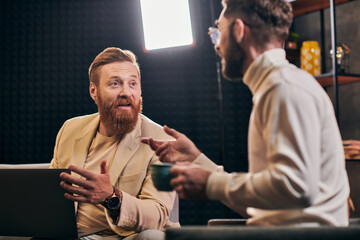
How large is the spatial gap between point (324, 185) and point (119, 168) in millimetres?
1352

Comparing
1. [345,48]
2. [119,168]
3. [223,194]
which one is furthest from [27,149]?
[223,194]

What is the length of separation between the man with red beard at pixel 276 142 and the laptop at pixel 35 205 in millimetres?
795

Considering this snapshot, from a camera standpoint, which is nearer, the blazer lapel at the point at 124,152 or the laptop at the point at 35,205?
the laptop at the point at 35,205

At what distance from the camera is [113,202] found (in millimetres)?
1930

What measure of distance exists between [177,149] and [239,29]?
1.72 feet

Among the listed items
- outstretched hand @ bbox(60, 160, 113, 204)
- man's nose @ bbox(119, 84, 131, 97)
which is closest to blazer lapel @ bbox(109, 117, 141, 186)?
man's nose @ bbox(119, 84, 131, 97)

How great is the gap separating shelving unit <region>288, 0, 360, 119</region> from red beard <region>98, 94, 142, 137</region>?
4.43 ft

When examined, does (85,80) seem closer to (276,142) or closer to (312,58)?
(312,58)

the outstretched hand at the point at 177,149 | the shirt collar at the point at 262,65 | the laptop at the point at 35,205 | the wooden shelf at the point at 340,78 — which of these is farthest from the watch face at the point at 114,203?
the wooden shelf at the point at 340,78

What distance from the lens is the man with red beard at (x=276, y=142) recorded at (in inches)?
39.6

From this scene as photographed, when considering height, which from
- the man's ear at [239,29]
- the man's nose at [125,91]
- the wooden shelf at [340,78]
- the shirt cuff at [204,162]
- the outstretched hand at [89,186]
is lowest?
the outstretched hand at [89,186]

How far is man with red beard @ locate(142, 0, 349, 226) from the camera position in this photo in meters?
1.01

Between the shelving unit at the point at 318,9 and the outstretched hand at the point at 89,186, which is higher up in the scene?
the shelving unit at the point at 318,9

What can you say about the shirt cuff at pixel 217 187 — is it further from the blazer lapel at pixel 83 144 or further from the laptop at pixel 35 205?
the blazer lapel at pixel 83 144
